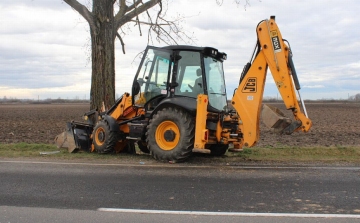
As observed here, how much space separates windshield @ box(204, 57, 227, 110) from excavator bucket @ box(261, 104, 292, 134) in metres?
1.21

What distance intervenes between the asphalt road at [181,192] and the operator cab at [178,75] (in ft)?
6.29

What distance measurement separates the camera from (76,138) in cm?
1102

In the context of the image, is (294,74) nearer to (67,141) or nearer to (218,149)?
(218,149)

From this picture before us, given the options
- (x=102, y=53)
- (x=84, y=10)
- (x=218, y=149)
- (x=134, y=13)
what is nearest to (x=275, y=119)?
(x=218, y=149)

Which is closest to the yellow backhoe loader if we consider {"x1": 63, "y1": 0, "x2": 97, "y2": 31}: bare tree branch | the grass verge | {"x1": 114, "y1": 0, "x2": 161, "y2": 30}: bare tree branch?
the grass verge

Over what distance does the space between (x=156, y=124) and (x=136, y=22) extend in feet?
18.5

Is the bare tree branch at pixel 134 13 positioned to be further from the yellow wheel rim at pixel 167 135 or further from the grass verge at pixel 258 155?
the yellow wheel rim at pixel 167 135

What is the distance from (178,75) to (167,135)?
1447 mm

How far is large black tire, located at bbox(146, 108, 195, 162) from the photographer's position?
30.1 ft

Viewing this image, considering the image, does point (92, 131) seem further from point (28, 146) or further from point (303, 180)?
point (303, 180)

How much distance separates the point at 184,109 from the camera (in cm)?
929

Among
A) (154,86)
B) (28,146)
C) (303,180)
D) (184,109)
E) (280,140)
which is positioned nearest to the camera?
(303,180)

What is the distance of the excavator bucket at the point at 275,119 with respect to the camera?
8930mm

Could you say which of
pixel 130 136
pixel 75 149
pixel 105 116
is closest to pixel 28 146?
pixel 75 149
